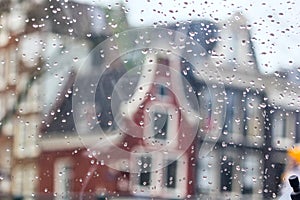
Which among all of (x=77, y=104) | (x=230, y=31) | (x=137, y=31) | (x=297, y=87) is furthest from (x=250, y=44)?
(x=77, y=104)

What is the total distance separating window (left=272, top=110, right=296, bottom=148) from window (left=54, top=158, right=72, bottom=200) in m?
0.47

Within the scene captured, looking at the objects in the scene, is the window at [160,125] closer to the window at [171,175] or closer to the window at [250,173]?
the window at [171,175]

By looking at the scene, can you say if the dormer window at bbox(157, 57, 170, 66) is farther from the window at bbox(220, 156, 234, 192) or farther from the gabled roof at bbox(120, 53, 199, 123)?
the window at bbox(220, 156, 234, 192)

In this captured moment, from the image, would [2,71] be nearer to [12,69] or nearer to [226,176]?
[12,69]

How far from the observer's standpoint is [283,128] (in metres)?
1.32

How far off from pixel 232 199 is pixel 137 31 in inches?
17.6

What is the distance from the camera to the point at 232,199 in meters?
1.30

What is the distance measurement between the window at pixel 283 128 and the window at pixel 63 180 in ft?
1.56

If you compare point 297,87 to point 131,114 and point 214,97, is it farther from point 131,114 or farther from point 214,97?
point 131,114

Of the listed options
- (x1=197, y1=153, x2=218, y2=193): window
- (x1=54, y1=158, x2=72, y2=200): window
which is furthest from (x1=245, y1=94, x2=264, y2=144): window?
(x1=54, y1=158, x2=72, y2=200): window

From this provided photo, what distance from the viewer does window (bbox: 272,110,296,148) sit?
130 centimetres

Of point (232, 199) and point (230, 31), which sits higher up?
point (230, 31)

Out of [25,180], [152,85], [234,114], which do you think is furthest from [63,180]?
[234,114]

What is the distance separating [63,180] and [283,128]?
52cm
